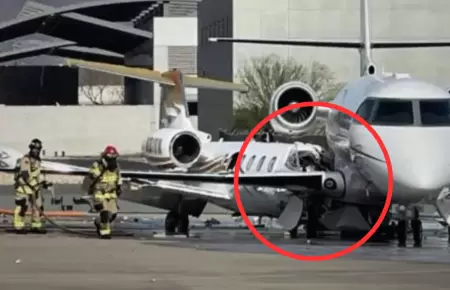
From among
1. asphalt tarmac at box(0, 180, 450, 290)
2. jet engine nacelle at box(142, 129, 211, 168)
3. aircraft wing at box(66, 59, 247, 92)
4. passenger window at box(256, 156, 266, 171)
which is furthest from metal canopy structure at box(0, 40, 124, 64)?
asphalt tarmac at box(0, 180, 450, 290)

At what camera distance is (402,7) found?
70875 millimetres

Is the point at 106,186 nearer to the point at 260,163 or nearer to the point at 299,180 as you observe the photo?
the point at 299,180

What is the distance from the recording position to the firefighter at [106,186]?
25078 mm

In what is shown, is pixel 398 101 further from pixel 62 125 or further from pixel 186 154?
pixel 62 125

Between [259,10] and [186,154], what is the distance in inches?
1545

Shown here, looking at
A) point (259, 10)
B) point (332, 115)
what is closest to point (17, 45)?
point (259, 10)

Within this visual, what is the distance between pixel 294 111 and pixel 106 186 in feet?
14.8

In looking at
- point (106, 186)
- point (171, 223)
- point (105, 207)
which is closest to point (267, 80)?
point (171, 223)

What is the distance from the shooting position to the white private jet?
21344 millimetres

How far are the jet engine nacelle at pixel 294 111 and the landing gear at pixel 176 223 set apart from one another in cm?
449

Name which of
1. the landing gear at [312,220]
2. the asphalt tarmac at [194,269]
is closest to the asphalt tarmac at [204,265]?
the asphalt tarmac at [194,269]

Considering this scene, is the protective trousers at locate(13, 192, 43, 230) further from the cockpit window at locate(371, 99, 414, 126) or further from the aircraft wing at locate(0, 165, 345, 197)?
the cockpit window at locate(371, 99, 414, 126)

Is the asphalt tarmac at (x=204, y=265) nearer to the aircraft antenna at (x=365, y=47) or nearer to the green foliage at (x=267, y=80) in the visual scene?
the aircraft antenna at (x=365, y=47)

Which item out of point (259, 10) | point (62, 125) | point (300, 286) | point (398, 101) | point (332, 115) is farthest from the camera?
point (62, 125)
